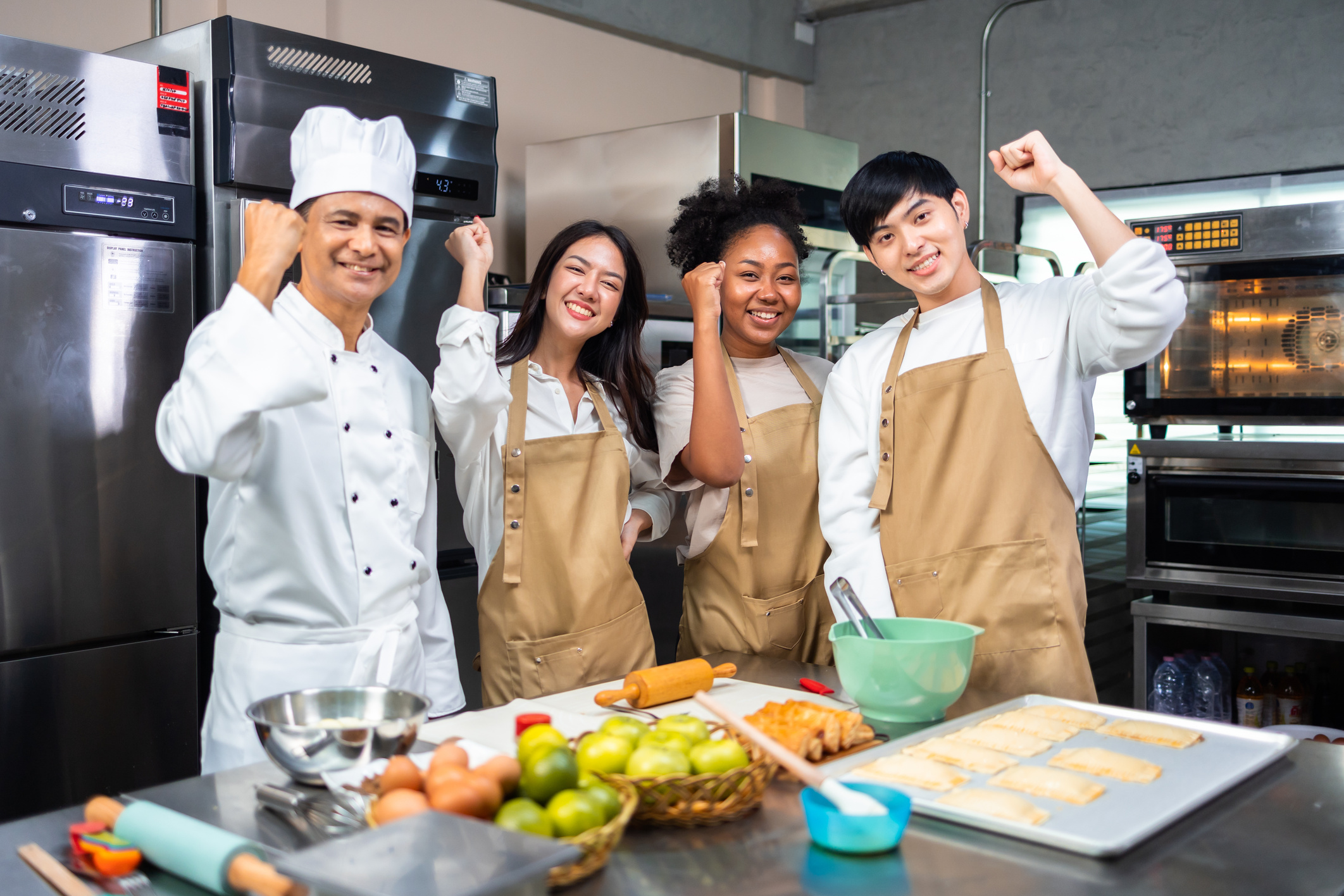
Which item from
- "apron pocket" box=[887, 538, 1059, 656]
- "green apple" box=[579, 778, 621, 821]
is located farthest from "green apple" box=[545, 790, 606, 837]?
"apron pocket" box=[887, 538, 1059, 656]

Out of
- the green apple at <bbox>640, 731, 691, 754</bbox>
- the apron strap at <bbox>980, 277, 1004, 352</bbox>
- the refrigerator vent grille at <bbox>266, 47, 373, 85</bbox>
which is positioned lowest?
the green apple at <bbox>640, 731, 691, 754</bbox>

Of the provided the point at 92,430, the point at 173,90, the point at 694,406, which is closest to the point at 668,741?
the point at 694,406

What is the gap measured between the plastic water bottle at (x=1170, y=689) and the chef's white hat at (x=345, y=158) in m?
2.23

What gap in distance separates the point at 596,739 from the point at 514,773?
101 mm

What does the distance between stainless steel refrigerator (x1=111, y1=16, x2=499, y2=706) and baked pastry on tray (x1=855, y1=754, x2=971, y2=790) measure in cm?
157

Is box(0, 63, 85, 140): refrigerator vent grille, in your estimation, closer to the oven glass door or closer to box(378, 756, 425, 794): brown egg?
box(378, 756, 425, 794): brown egg

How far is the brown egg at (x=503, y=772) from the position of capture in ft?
3.24

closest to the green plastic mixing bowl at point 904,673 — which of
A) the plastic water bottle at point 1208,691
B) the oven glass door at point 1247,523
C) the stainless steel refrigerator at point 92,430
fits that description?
the stainless steel refrigerator at point 92,430

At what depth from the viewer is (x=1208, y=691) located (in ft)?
9.02

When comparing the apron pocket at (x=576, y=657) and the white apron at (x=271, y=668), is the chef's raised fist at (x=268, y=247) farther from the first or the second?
the apron pocket at (x=576, y=657)

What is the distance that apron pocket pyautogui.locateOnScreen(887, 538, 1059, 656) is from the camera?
169 centimetres

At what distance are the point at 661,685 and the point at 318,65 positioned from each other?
1608mm

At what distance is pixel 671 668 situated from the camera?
1.46 m

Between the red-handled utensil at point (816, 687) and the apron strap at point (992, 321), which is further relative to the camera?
the apron strap at point (992, 321)
